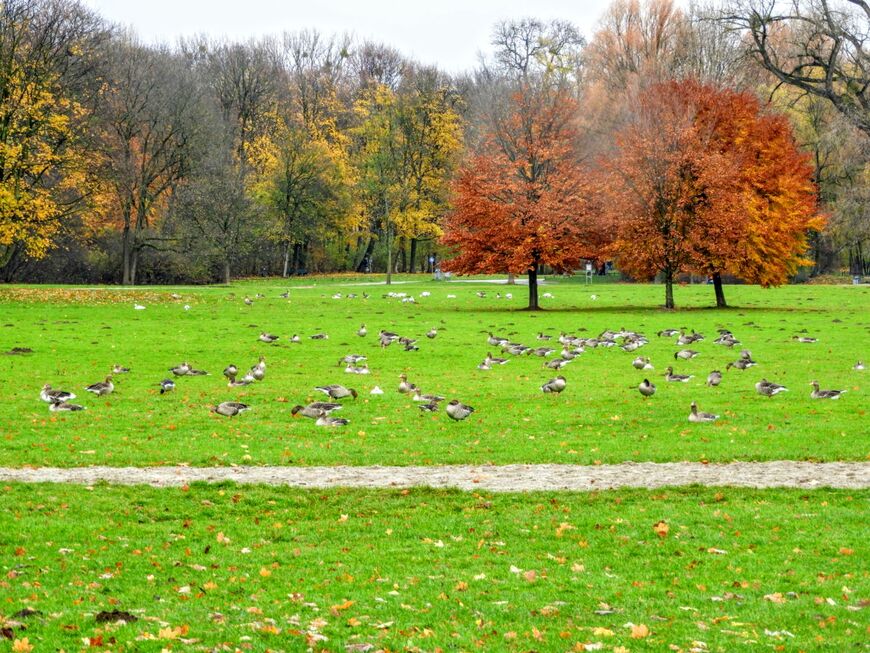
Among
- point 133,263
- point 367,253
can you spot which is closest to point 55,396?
point 133,263

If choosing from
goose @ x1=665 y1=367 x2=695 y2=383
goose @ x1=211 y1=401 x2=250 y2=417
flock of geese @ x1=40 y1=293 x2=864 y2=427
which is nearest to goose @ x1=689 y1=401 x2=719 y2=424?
flock of geese @ x1=40 y1=293 x2=864 y2=427

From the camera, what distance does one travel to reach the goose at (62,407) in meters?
22.8

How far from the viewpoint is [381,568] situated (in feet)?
39.0

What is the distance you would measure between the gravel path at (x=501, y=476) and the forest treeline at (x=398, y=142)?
27.0 metres

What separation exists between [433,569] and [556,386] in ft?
46.6

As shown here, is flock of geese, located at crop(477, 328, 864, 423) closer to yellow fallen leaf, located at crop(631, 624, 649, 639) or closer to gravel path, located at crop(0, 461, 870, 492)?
gravel path, located at crop(0, 461, 870, 492)

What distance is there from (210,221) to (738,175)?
4347 cm

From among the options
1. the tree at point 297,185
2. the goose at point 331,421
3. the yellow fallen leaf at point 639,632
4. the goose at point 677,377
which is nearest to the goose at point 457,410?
the goose at point 331,421

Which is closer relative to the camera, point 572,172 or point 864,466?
point 864,466

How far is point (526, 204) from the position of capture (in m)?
56.4

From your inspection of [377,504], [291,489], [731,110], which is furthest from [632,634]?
[731,110]

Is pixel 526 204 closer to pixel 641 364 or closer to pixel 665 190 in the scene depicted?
pixel 665 190

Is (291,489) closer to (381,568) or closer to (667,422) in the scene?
(381,568)

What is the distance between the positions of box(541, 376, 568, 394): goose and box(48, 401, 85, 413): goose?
38.6 ft
